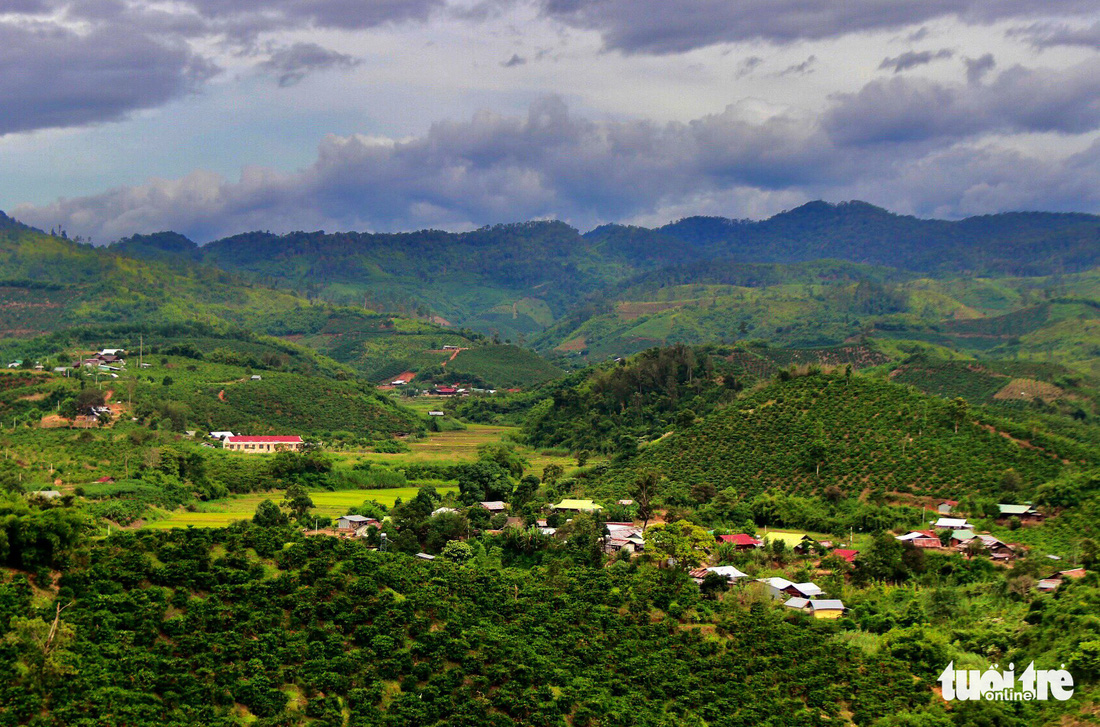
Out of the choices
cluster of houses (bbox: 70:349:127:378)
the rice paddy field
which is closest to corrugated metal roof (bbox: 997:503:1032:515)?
the rice paddy field

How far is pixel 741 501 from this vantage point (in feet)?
198

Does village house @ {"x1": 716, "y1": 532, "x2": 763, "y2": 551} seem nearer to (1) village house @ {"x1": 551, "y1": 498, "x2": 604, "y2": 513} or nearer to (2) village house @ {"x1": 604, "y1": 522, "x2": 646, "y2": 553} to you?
(2) village house @ {"x1": 604, "y1": 522, "x2": 646, "y2": 553}

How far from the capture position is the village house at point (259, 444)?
8519cm

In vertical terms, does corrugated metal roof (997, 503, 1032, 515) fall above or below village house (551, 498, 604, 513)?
below

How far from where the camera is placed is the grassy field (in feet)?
176

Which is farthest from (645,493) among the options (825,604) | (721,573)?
(825,604)

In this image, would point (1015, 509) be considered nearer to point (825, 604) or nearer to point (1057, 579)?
point (1057, 579)

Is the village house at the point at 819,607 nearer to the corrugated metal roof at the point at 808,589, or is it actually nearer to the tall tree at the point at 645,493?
the corrugated metal roof at the point at 808,589

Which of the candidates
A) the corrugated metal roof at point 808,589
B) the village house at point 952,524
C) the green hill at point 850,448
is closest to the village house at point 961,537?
the village house at point 952,524

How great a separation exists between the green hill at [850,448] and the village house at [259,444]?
1216 inches

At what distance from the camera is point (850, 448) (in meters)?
64.7

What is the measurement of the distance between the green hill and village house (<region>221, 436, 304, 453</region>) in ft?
101

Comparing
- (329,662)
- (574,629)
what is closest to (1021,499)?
(574,629)

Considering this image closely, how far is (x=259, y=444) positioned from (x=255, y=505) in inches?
981
